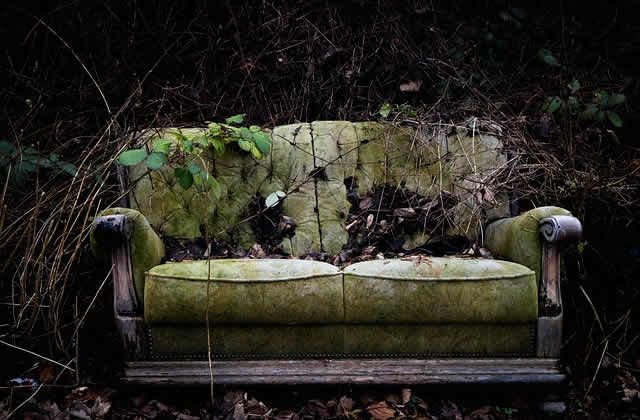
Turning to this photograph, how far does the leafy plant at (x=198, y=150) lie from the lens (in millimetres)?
1918

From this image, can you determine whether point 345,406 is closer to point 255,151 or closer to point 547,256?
point 547,256

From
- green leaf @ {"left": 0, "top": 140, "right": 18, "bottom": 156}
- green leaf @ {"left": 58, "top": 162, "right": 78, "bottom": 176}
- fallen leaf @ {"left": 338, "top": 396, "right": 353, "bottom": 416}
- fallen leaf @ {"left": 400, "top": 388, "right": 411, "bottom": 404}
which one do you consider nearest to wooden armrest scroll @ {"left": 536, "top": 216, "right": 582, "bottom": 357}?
fallen leaf @ {"left": 400, "top": 388, "right": 411, "bottom": 404}

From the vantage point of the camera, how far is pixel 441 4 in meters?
3.74

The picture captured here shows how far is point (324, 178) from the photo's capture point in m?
2.69

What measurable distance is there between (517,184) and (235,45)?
2.17 metres

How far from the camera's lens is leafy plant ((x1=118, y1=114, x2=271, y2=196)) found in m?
1.92

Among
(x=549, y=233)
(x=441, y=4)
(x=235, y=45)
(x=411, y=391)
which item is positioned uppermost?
(x=441, y=4)

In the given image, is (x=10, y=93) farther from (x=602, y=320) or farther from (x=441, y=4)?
(x=602, y=320)

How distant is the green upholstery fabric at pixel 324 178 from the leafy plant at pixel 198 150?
0.10 meters

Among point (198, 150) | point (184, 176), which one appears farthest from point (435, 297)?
point (198, 150)

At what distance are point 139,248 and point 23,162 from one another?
3.07ft

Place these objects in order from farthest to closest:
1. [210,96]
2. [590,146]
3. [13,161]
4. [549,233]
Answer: [210,96] < [590,146] < [13,161] < [549,233]

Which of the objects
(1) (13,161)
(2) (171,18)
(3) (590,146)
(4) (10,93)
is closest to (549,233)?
(3) (590,146)

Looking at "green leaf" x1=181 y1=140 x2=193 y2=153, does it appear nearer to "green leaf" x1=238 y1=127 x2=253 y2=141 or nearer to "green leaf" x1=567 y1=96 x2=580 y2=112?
"green leaf" x1=238 y1=127 x2=253 y2=141
